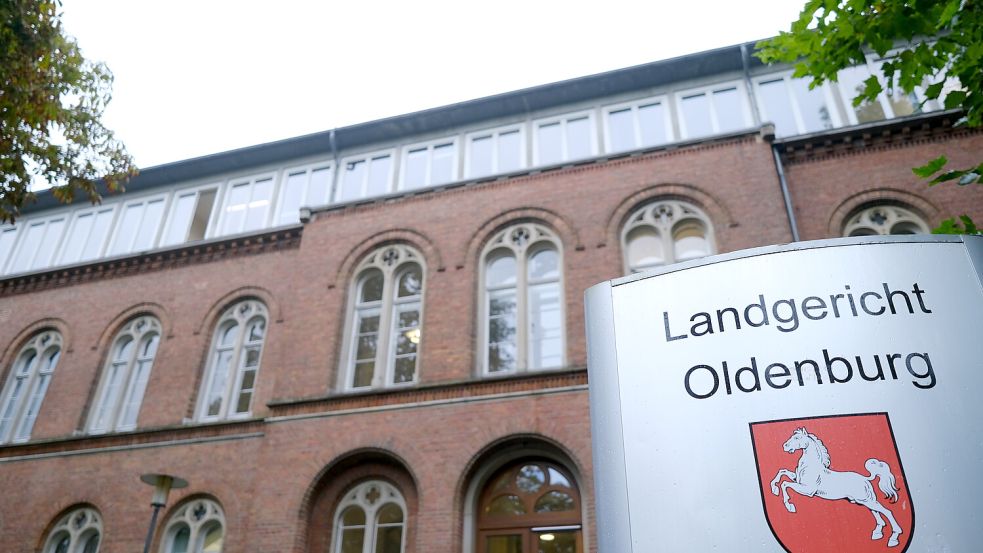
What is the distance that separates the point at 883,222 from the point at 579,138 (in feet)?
20.1

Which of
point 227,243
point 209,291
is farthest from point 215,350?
point 227,243

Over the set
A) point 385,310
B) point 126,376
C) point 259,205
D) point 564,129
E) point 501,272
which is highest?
point 564,129

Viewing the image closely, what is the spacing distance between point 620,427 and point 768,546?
0.79 metres

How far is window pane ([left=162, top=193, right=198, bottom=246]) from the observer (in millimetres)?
18031

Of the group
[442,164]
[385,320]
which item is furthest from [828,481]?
[442,164]

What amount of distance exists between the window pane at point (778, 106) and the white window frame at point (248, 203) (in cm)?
1142

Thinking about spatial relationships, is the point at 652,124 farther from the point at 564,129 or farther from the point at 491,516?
the point at 491,516

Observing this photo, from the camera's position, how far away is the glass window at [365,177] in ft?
54.0

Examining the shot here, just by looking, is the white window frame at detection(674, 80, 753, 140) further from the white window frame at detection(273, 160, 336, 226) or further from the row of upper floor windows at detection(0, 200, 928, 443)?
the white window frame at detection(273, 160, 336, 226)

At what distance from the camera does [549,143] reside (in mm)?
15734

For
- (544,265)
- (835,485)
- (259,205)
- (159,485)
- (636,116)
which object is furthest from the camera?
(259,205)

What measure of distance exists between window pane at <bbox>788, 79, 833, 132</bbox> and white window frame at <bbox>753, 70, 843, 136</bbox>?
39mm

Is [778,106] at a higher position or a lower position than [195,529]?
higher

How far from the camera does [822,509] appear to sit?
9.52 feet
